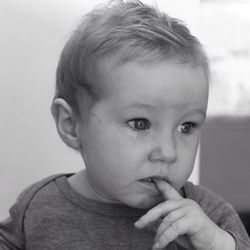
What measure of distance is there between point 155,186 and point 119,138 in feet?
0.31

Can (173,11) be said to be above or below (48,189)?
above

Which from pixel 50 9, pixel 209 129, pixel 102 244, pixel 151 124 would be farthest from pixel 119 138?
pixel 209 129

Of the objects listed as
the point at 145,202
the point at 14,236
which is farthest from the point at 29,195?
the point at 145,202

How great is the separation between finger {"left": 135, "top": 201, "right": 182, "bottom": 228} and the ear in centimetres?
23

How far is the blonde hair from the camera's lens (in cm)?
95

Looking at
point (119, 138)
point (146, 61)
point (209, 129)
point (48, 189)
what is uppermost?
point (146, 61)

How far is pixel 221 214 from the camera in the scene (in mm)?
1074

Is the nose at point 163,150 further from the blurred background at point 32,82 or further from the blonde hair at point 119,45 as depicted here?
the blurred background at point 32,82

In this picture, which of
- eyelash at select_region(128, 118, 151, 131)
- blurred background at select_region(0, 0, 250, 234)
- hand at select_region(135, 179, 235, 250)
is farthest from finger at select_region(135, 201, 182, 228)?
blurred background at select_region(0, 0, 250, 234)

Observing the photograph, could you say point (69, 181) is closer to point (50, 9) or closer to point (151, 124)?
point (151, 124)

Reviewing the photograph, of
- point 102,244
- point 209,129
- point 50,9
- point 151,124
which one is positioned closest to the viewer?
point 151,124

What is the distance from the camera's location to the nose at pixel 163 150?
0.92 meters

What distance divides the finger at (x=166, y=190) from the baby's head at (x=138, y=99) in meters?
0.01

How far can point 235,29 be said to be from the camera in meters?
1.62
